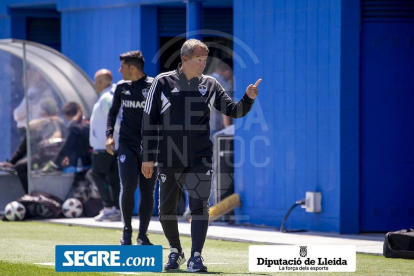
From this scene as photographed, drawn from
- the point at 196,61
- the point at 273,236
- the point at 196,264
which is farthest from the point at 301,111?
the point at 196,264

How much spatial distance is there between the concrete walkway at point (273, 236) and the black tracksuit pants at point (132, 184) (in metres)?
1.66

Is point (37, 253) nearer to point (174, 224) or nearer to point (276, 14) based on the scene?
point (174, 224)

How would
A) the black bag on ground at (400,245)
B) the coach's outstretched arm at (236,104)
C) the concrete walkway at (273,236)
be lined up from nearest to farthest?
the coach's outstretched arm at (236,104) < the black bag on ground at (400,245) < the concrete walkway at (273,236)

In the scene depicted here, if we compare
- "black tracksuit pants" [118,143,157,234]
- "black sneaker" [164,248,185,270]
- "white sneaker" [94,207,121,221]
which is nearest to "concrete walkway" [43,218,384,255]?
"white sneaker" [94,207,121,221]

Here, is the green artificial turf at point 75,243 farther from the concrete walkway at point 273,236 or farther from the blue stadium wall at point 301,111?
the blue stadium wall at point 301,111

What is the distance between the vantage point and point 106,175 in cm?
1440

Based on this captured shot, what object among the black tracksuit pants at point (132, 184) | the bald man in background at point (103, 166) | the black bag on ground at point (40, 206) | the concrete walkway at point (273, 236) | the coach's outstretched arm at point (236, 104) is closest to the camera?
the coach's outstretched arm at point (236, 104)

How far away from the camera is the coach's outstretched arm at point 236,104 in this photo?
324 inches

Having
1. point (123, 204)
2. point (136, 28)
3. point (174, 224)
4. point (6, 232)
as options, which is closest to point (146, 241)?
point (123, 204)

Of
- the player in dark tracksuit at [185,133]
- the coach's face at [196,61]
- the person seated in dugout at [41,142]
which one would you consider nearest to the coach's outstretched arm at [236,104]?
the player in dark tracksuit at [185,133]

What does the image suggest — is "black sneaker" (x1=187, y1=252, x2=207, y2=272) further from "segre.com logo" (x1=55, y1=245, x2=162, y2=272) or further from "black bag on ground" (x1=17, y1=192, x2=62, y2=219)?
"black bag on ground" (x1=17, y1=192, x2=62, y2=219)

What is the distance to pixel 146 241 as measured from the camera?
1058 cm

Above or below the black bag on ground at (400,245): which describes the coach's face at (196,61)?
above

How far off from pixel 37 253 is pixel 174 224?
1985 millimetres
